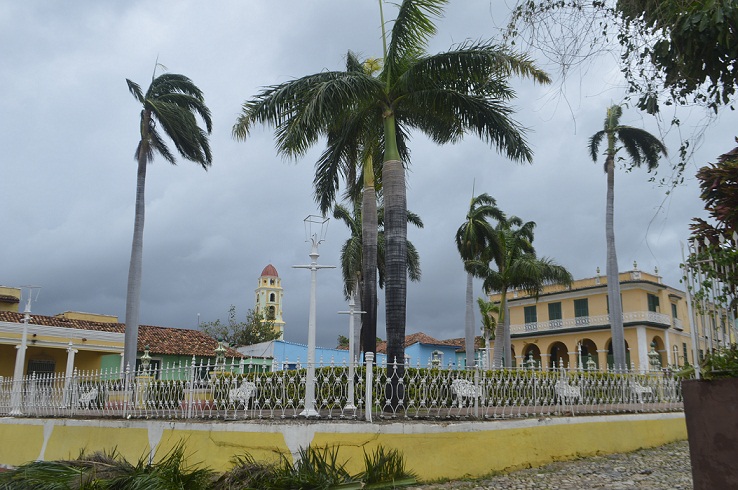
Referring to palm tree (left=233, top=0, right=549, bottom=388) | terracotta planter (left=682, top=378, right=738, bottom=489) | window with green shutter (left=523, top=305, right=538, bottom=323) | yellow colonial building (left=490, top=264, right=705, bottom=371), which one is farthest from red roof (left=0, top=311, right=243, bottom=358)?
terracotta planter (left=682, top=378, right=738, bottom=489)

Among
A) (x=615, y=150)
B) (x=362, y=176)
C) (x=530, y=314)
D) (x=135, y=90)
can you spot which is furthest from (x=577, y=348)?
(x=135, y=90)

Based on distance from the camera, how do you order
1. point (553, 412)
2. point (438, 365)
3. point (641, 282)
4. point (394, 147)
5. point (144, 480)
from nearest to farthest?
point (144, 480)
point (438, 365)
point (553, 412)
point (394, 147)
point (641, 282)

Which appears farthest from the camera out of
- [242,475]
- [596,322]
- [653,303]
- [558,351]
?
[558,351]

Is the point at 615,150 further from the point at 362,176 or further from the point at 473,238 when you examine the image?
the point at 362,176

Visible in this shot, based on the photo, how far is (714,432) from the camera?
5.11 m

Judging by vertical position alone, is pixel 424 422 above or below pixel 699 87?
below

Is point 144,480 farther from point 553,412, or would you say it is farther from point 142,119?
point 142,119

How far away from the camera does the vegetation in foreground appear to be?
22.0 ft

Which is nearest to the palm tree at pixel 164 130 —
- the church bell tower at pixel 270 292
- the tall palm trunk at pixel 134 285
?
A: the tall palm trunk at pixel 134 285

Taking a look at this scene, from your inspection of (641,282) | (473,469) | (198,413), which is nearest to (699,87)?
(473,469)

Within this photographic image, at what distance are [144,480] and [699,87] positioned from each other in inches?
301

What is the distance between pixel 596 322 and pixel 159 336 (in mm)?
25389

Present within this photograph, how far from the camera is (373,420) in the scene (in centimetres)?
791

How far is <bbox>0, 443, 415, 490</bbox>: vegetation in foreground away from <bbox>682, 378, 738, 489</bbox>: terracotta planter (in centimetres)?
338
